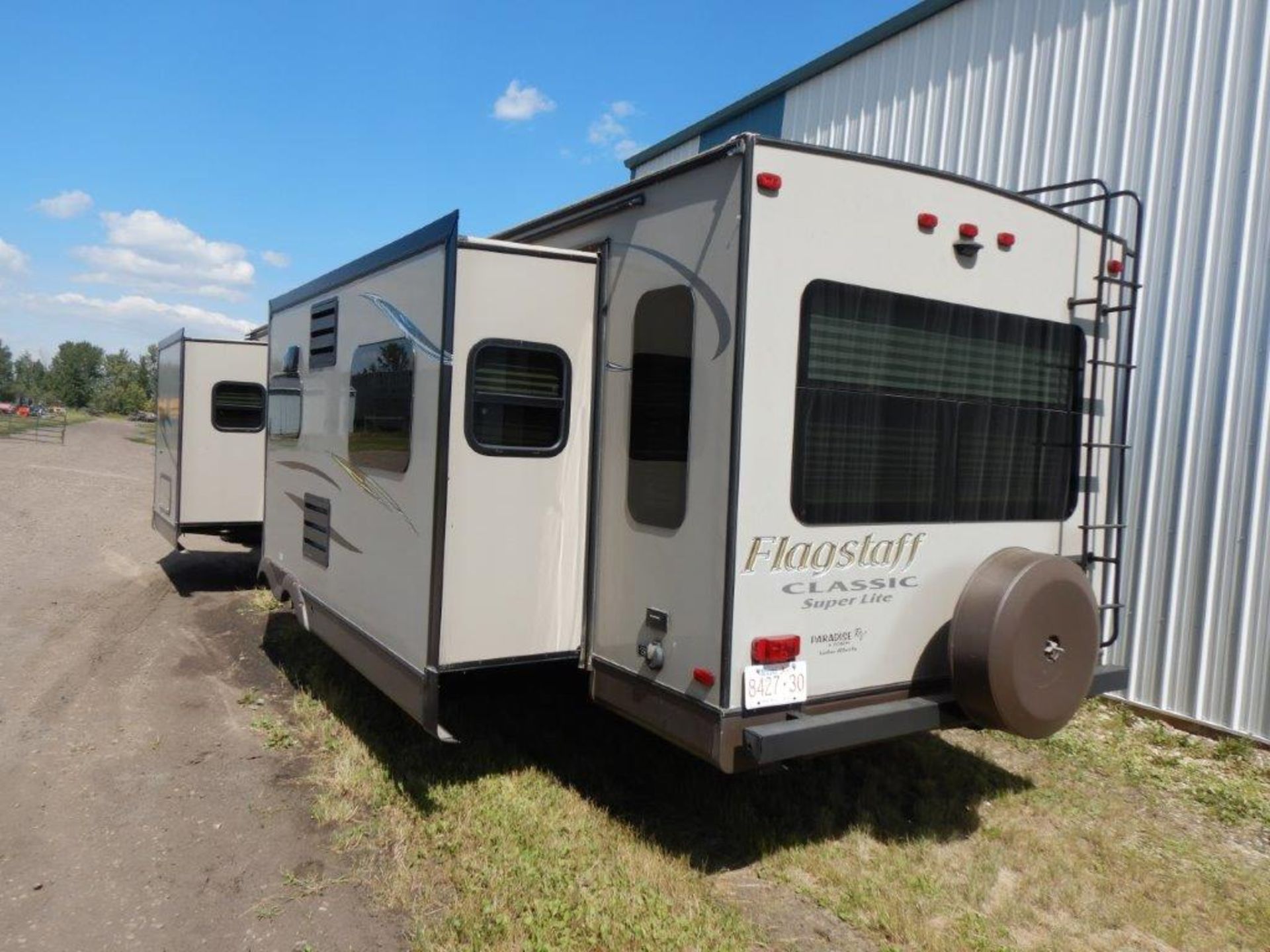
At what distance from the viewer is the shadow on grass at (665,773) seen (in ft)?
14.1

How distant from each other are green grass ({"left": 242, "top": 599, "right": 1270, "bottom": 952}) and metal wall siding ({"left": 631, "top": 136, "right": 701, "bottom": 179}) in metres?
8.01

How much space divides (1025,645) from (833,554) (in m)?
0.91

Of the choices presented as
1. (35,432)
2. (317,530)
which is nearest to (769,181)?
(317,530)

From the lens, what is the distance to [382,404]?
4746 millimetres

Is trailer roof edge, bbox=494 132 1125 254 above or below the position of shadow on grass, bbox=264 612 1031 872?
above

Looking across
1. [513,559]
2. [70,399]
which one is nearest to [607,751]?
[513,559]

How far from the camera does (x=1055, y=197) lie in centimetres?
700

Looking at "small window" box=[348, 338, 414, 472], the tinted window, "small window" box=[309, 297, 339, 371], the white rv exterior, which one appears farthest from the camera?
"small window" box=[309, 297, 339, 371]

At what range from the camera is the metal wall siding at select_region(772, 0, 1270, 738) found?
567cm

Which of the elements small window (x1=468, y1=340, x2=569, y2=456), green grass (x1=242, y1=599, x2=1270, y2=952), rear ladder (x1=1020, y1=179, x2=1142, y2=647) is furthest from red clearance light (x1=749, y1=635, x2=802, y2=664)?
rear ladder (x1=1020, y1=179, x2=1142, y2=647)

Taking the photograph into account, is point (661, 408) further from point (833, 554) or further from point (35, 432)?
point (35, 432)

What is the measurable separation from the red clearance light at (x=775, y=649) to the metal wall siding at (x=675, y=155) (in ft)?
28.8

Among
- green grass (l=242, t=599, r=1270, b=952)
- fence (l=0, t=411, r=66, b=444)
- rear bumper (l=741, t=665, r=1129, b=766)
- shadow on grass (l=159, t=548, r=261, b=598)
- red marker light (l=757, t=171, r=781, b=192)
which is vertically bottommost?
shadow on grass (l=159, t=548, r=261, b=598)

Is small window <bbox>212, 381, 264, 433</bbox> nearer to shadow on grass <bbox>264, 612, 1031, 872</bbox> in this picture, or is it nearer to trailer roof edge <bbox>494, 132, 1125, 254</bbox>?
shadow on grass <bbox>264, 612, 1031, 872</bbox>
